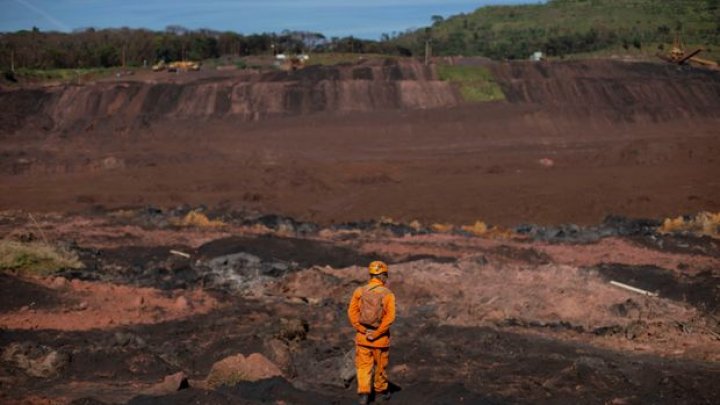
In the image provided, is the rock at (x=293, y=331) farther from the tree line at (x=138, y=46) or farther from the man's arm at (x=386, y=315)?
the tree line at (x=138, y=46)

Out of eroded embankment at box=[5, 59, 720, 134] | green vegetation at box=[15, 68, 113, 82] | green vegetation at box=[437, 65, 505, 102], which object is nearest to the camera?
eroded embankment at box=[5, 59, 720, 134]

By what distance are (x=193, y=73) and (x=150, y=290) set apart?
3999 cm

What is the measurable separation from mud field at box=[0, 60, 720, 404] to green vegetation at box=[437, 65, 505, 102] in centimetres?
82

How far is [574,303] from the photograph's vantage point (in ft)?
53.4

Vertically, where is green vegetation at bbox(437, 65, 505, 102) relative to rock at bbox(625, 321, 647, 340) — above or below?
above

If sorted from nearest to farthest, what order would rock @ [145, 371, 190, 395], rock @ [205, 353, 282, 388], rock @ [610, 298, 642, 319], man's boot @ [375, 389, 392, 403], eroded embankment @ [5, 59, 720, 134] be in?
1. man's boot @ [375, 389, 392, 403]
2. rock @ [145, 371, 190, 395]
3. rock @ [205, 353, 282, 388]
4. rock @ [610, 298, 642, 319]
5. eroded embankment @ [5, 59, 720, 134]

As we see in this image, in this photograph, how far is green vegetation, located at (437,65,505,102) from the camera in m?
47.3

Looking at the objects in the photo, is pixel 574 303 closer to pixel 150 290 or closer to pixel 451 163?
pixel 150 290

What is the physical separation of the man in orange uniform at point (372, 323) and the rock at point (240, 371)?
1.74 metres

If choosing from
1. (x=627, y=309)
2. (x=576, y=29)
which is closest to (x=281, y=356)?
(x=627, y=309)

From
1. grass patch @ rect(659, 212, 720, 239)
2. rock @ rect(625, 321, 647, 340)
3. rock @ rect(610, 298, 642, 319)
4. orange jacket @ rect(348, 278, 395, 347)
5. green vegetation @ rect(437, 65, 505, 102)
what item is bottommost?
grass patch @ rect(659, 212, 720, 239)

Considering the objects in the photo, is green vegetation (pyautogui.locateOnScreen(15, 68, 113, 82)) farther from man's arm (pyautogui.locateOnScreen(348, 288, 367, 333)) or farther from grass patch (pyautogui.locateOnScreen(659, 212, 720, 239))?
man's arm (pyautogui.locateOnScreen(348, 288, 367, 333))

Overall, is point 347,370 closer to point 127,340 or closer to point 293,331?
point 293,331

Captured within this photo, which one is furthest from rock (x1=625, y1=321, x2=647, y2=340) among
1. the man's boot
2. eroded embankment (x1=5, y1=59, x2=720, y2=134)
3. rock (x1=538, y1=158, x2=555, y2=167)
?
eroded embankment (x1=5, y1=59, x2=720, y2=134)
